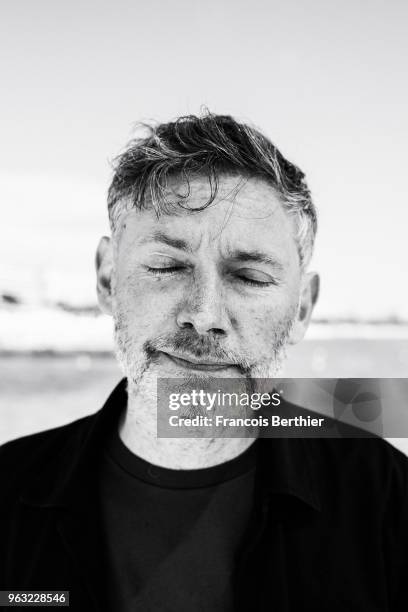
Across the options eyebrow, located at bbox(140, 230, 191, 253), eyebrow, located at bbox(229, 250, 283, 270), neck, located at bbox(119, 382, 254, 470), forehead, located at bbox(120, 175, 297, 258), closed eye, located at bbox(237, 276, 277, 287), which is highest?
forehead, located at bbox(120, 175, 297, 258)

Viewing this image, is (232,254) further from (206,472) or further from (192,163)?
A: (206,472)

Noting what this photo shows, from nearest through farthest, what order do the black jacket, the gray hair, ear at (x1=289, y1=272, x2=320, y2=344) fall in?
the black jacket, the gray hair, ear at (x1=289, y1=272, x2=320, y2=344)

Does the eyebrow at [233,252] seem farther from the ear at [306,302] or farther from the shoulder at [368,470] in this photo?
the shoulder at [368,470]

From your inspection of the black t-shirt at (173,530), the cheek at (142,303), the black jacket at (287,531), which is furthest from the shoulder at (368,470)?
the cheek at (142,303)

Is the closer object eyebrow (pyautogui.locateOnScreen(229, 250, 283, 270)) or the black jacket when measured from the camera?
the black jacket

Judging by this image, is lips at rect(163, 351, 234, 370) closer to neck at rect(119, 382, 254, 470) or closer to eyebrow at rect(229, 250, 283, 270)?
neck at rect(119, 382, 254, 470)

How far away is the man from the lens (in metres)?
1.09

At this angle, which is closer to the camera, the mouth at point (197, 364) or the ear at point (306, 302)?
the mouth at point (197, 364)

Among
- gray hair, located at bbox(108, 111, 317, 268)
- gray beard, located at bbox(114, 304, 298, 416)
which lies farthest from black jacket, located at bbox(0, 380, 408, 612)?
gray hair, located at bbox(108, 111, 317, 268)

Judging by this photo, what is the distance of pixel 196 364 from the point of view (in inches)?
46.6

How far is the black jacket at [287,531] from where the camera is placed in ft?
3.52

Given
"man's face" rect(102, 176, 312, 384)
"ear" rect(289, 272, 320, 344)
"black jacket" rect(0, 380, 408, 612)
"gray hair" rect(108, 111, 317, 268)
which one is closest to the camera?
"black jacket" rect(0, 380, 408, 612)

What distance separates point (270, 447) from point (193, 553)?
32cm

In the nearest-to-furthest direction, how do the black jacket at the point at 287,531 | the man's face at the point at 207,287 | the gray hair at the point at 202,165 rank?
1. the black jacket at the point at 287,531
2. the man's face at the point at 207,287
3. the gray hair at the point at 202,165
